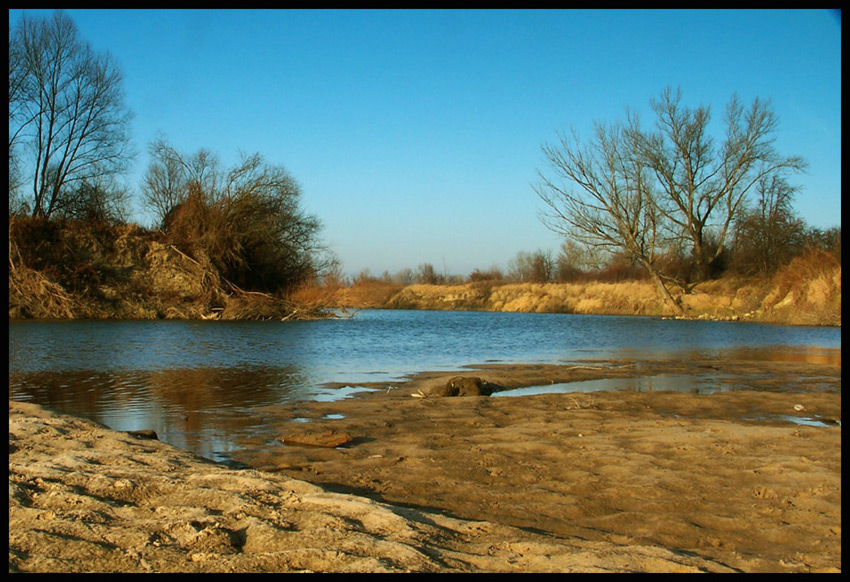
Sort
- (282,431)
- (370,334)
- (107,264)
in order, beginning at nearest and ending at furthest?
1. (282,431)
2. (370,334)
3. (107,264)

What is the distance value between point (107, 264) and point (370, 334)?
18.4 meters

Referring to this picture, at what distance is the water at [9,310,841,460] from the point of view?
31.1 feet

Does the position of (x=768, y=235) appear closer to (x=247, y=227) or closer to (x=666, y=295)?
(x=666, y=295)

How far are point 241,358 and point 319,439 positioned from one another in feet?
33.6

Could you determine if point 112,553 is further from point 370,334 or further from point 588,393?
point 370,334

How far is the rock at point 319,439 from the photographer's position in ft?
23.7

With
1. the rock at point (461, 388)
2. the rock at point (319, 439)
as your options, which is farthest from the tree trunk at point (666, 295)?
the rock at point (319, 439)

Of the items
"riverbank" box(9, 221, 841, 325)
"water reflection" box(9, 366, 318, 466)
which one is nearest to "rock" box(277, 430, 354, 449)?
"water reflection" box(9, 366, 318, 466)

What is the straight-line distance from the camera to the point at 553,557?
3.59m

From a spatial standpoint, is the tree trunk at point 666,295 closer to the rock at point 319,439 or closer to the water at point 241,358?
the water at point 241,358

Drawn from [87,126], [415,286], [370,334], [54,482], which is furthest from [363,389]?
[415,286]

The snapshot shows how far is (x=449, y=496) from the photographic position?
17.2 feet

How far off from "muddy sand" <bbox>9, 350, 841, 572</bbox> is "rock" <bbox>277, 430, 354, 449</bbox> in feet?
0.45

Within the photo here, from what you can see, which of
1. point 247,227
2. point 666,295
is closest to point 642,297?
point 666,295
